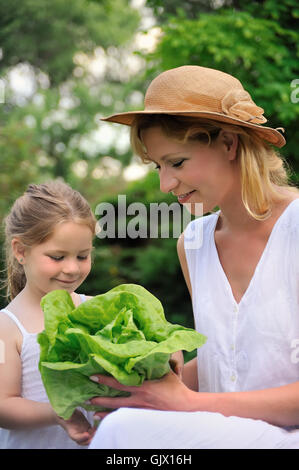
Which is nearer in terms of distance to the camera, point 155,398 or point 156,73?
point 155,398

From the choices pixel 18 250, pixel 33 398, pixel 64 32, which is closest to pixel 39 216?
pixel 18 250

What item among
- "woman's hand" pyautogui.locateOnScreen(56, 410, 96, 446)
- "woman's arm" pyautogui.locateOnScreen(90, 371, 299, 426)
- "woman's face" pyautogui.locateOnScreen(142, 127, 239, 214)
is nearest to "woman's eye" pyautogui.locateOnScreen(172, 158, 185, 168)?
"woman's face" pyautogui.locateOnScreen(142, 127, 239, 214)

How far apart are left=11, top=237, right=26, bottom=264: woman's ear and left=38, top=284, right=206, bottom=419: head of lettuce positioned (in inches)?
21.3

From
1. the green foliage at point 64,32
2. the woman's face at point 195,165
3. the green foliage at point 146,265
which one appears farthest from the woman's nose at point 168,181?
the green foliage at point 64,32

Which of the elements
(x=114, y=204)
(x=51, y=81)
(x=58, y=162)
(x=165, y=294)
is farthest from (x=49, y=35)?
(x=165, y=294)

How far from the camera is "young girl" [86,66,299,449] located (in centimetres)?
259

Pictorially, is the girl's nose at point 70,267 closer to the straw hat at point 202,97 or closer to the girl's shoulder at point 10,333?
the girl's shoulder at point 10,333

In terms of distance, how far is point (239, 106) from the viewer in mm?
2611

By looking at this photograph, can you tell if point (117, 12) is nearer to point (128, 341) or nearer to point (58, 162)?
point (58, 162)

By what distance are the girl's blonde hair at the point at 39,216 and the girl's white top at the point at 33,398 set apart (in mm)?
466

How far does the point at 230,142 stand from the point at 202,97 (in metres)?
0.27

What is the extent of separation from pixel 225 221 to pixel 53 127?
15.7m

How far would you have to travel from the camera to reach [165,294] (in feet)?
24.7

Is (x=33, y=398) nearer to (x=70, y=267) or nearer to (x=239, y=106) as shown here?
(x=70, y=267)
